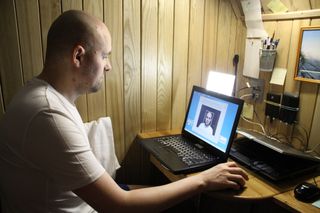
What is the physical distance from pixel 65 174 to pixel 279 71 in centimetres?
131

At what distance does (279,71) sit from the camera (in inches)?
59.6

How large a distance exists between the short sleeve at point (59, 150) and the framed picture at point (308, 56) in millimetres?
1173

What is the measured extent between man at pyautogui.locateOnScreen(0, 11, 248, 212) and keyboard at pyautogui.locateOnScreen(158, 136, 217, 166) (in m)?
0.21

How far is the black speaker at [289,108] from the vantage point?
4.60 ft

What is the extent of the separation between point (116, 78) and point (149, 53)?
0.25m

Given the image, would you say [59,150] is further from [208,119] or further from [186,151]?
[208,119]

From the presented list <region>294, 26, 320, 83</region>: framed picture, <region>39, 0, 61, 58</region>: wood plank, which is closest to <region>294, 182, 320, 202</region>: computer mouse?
<region>294, 26, 320, 83</region>: framed picture

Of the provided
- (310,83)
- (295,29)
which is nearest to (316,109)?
(310,83)

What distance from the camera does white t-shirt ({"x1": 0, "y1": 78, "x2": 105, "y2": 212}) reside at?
28.9 inches

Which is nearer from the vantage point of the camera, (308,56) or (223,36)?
(308,56)

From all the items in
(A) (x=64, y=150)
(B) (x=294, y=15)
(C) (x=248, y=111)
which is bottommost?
(C) (x=248, y=111)

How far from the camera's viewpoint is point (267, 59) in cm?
151

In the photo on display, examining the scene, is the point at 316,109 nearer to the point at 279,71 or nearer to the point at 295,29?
the point at 279,71

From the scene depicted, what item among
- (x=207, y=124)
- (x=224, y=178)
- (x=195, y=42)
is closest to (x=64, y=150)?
(x=224, y=178)
